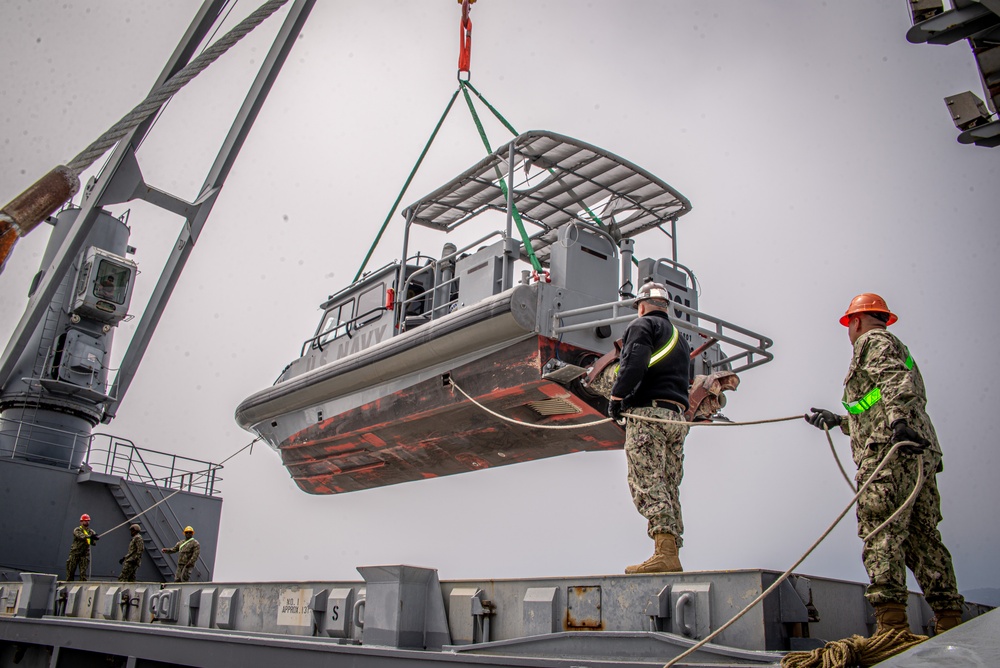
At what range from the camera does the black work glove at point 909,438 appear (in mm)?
2486

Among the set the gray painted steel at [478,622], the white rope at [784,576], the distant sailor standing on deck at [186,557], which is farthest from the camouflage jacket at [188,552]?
the white rope at [784,576]

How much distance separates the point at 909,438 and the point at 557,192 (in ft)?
18.2

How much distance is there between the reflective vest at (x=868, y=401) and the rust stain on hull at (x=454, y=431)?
3.19m

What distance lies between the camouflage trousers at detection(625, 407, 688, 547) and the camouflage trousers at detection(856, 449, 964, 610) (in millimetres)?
881

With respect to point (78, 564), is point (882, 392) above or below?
above

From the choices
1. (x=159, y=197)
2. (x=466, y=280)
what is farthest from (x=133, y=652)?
(x=159, y=197)

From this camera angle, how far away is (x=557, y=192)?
304 inches

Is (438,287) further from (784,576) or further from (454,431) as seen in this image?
(784,576)

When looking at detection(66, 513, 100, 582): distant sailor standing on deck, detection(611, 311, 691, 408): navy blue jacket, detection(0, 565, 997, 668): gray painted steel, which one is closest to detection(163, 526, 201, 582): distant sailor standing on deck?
detection(66, 513, 100, 582): distant sailor standing on deck

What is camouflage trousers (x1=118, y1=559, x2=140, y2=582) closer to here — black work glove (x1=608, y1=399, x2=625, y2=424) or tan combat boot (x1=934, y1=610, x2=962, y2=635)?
black work glove (x1=608, y1=399, x2=625, y2=424)

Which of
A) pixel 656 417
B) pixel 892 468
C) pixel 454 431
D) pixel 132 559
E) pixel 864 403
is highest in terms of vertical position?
pixel 454 431

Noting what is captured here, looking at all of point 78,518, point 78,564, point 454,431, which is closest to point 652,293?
point 454,431

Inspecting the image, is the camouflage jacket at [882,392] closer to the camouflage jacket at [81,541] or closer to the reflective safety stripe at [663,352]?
the reflective safety stripe at [663,352]

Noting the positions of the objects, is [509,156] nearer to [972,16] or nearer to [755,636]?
[972,16]
